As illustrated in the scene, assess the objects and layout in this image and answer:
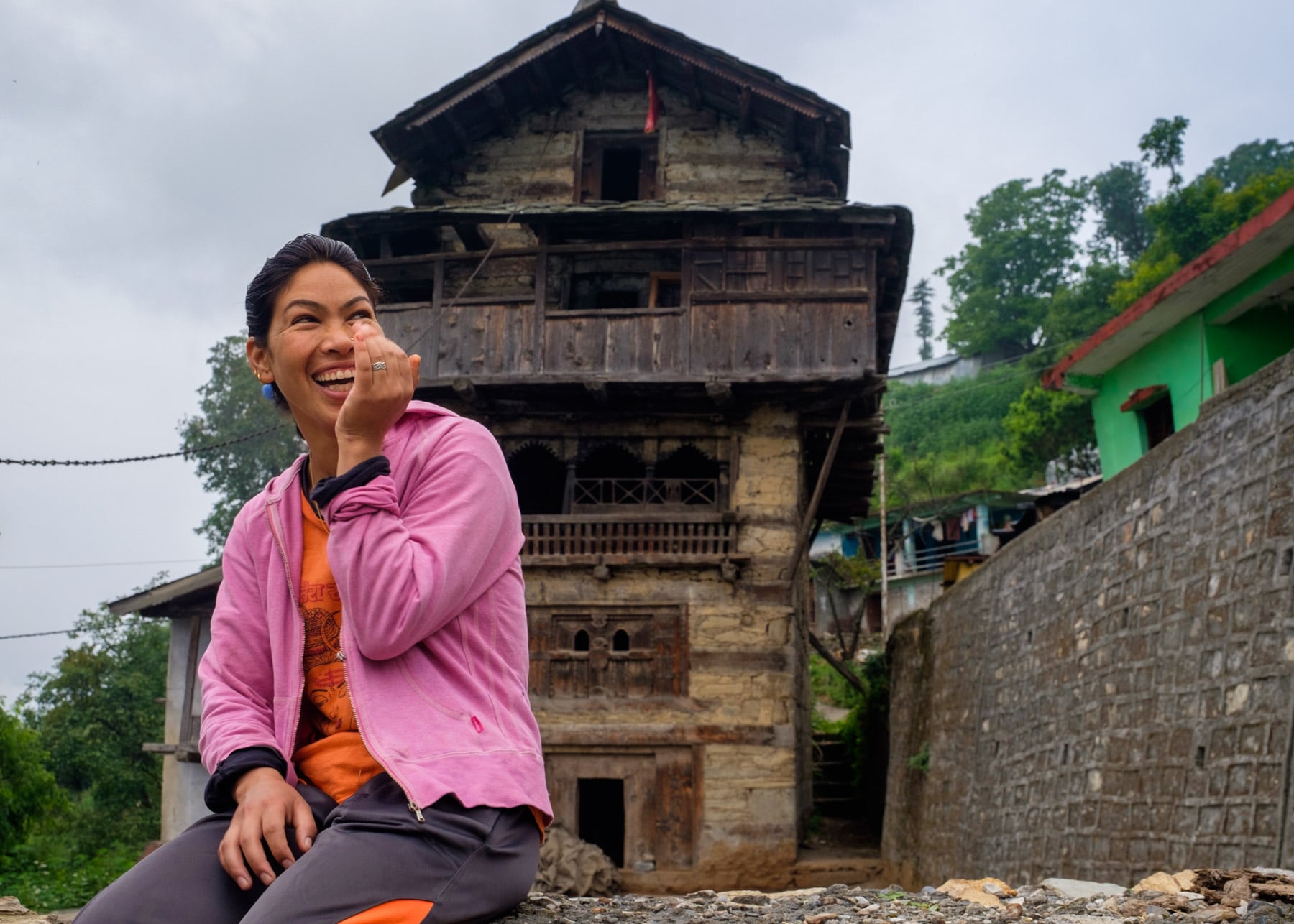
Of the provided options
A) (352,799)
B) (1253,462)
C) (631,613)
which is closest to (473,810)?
(352,799)

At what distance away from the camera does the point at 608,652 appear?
15438 mm

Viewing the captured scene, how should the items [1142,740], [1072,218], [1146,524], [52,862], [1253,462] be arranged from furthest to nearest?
[1072,218] → [52,862] → [1146,524] → [1142,740] → [1253,462]

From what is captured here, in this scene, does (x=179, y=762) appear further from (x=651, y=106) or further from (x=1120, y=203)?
(x=1120, y=203)

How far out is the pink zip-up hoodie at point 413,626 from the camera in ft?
7.28

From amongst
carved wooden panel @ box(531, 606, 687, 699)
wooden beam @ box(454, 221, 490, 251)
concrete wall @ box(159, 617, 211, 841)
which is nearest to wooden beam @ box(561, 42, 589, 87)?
wooden beam @ box(454, 221, 490, 251)

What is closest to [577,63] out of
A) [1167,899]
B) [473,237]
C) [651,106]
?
[651,106]

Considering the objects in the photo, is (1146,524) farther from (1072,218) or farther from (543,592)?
(1072,218)

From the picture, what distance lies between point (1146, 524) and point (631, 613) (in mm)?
8086

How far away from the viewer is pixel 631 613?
1554 cm

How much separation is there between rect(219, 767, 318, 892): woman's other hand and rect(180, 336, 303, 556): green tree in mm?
32787

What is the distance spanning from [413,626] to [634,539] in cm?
1320

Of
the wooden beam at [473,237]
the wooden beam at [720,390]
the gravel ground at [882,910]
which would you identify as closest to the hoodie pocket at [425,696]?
the gravel ground at [882,910]

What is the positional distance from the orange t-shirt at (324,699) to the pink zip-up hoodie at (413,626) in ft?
0.10

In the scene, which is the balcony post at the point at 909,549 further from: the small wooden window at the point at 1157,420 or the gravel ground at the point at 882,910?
the gravel ground at the point at 882,910
